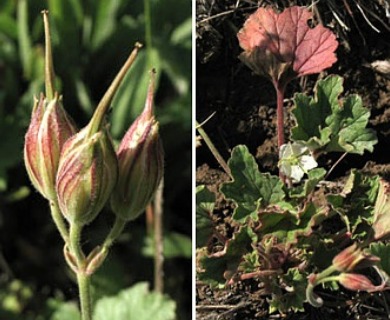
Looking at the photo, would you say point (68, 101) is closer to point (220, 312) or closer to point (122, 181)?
point (220, 312)

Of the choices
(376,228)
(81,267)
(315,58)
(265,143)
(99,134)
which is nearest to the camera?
(99,134)

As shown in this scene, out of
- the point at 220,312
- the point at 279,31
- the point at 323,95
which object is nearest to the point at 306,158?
the point at 323,95

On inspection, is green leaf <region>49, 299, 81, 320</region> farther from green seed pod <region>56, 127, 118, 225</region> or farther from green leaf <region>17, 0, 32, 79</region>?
green seed pod <region>56, 127, 118, 225</region>

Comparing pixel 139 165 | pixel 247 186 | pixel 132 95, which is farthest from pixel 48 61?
pixel 132 95

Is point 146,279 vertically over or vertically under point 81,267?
under

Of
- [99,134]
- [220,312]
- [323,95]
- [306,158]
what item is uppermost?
[99,134]

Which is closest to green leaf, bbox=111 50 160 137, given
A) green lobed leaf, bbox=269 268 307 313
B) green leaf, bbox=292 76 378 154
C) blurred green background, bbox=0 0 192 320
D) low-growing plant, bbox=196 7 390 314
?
blurred green background, bbox=0 0 192 320

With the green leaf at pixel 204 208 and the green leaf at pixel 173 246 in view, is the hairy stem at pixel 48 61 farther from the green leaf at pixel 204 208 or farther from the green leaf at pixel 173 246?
the green leaf at pixel 173 246
